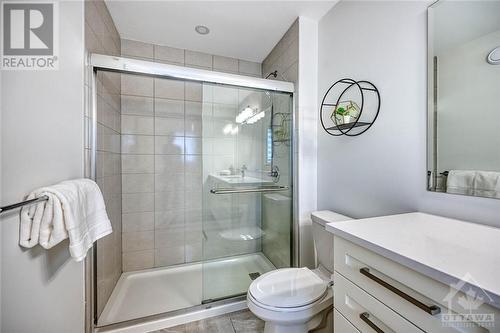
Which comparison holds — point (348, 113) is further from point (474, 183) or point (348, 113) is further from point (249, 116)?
point (249, 116)

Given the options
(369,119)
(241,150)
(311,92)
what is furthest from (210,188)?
(369,119)

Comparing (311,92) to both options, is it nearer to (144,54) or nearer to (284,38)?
(284,38)

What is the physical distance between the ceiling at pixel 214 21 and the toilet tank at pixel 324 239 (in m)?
1.57

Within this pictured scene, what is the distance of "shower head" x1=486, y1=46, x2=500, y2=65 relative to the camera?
78 cm

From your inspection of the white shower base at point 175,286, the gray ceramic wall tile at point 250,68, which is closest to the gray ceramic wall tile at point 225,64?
the gray ceramic wall tile at point 250,68

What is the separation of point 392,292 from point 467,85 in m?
0.90

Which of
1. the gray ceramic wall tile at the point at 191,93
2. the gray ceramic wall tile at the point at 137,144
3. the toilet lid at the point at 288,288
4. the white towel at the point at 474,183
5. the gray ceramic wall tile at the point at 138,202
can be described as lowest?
the toilet lid at the point at 288,288

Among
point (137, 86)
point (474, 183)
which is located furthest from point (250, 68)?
point (474, 183)

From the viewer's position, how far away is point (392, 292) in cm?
61

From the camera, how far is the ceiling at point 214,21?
1.57 metres

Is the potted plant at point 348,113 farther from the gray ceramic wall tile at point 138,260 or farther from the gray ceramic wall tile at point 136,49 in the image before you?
the gray ceramic wall tile at point 138,260

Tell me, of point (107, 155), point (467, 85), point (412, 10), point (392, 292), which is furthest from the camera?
point (107, 155)

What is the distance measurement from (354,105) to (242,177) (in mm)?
1051

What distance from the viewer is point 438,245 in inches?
25.1
